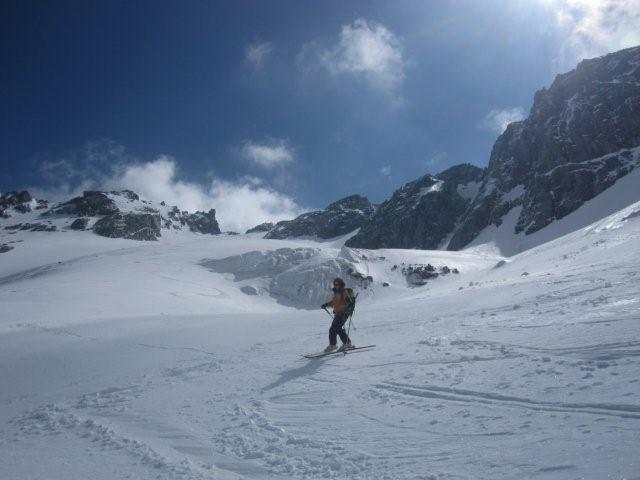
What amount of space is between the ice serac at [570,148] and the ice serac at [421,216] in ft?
46.1

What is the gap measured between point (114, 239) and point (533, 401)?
154m

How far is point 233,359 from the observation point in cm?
1095

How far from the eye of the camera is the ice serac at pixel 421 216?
148 metres

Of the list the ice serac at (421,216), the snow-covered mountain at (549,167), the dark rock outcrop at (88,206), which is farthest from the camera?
the dark rock outcrop at (88,206)

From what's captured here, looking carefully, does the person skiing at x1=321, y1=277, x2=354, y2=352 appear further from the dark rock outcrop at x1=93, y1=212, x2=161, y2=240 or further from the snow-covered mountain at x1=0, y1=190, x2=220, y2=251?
the dark rock outcrop at x1=93, y1=212, x2=161, y2=240

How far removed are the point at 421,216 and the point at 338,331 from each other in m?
146

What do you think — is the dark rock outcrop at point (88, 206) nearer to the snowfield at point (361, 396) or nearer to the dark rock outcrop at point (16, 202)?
the dark rock outcrop at point (16, 202)

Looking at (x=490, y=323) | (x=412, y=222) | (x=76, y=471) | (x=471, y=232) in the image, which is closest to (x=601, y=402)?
(x=490, y=323)

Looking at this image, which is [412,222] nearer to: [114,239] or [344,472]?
[114,239]

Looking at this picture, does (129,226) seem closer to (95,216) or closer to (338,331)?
(95,216)

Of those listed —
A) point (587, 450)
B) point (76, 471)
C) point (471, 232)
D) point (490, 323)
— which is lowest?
point (76, 471)

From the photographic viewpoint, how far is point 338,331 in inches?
441

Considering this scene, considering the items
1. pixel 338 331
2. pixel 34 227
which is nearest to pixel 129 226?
pixel 34 227

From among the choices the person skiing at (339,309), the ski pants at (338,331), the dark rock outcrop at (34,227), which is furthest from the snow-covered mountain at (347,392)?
the dark rock outcrop at (34,227)
